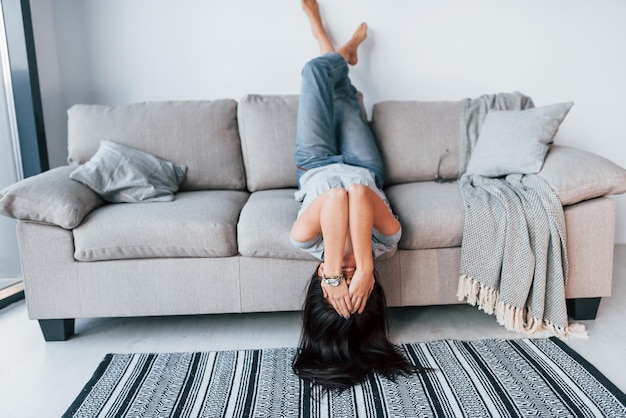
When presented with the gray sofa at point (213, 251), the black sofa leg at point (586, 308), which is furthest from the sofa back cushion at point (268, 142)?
the black sofa leg at point (586, 308)

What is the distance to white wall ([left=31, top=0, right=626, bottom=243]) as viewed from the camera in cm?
279

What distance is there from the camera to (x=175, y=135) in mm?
2441

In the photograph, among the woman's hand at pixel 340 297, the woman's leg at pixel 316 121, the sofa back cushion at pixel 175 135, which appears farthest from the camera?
the sofa back cushion at pixel 175 135

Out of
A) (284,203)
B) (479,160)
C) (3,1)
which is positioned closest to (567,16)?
(479,160)

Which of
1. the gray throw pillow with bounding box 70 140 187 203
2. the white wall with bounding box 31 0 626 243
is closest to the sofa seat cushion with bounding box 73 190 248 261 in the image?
the gray throw pillow with bounding box 70 140 187 203

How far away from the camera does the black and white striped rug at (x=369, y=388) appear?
58.6 inches

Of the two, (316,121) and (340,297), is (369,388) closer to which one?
(340,297)

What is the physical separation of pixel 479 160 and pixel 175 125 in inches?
55.5

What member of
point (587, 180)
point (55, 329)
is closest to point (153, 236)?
point (55, 329)

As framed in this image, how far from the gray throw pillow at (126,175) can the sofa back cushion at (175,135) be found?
96 millimetres


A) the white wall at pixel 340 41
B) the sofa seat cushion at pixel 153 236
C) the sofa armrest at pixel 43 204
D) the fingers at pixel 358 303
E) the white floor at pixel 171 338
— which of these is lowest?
the white floor at pixel 171 338

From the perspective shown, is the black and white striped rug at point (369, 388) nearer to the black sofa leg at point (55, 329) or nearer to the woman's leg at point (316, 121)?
the black sofa leg at point (55, 329)

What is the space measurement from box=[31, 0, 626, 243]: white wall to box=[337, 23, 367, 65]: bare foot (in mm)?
78

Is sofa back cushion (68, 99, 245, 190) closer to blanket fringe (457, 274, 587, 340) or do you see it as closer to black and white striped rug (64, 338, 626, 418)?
black and white striped rug (64, 338, 626, 418)
